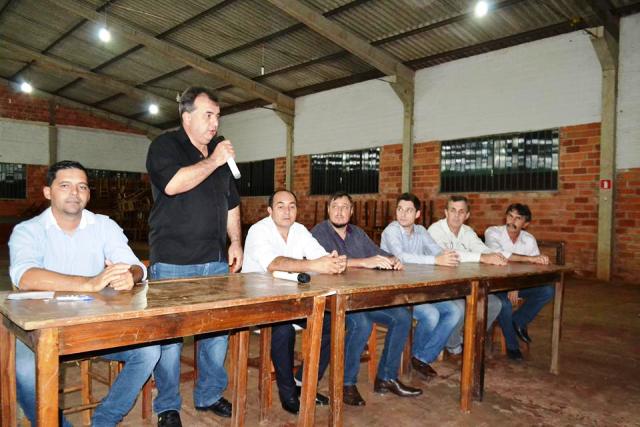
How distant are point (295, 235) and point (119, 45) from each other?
8.59 meters

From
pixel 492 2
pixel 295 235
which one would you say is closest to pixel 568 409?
pixel 295 235

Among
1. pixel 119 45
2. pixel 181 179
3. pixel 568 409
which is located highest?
pixel 119 45

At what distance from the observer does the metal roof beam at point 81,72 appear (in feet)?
34.4

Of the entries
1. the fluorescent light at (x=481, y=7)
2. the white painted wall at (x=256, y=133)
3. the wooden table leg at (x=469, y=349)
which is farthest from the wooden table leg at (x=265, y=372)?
the white painted wall at (x=256, y=133)

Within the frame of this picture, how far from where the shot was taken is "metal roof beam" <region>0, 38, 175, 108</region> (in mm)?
10486

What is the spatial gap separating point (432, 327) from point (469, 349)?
0.39 metres

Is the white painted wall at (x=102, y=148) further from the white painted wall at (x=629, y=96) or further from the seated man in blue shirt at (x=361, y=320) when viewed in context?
the seated man in blue shirt at (x=361, y=320)

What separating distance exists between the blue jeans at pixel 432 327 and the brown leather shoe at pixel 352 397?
624mm

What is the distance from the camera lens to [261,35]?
8125 millimetres

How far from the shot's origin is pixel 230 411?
2.43m

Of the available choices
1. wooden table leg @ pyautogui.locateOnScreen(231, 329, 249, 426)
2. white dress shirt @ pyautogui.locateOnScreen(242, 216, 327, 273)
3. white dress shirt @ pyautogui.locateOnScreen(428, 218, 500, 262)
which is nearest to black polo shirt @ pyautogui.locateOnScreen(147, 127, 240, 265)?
white dress shirt @ pyautogui.locateOnScreen(242, 216, 327, 273)

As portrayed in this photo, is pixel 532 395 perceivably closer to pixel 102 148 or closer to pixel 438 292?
pixel 438 292

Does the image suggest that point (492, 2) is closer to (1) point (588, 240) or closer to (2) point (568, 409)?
(1) point (588, 240)

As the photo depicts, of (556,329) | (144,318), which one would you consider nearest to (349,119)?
(556,329)
